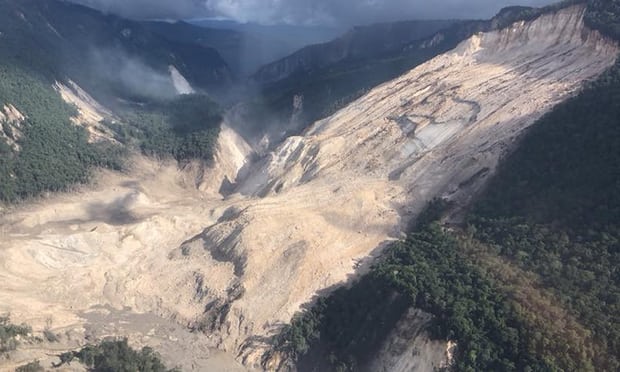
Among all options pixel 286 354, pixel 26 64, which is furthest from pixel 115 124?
pixel 286 354

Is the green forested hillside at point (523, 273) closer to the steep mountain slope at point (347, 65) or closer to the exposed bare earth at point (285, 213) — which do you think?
the exposed bare earth at point (285, 213)

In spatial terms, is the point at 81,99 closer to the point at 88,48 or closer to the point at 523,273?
the point at 88,48

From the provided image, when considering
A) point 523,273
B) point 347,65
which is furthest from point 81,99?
point 523,273

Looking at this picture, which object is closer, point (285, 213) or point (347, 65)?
point (285, 213)

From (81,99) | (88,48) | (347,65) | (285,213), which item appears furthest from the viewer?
(347,65)

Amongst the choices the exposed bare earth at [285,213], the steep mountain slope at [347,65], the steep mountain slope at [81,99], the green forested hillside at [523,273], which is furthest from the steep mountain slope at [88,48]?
the green forested hillside at [523,273]

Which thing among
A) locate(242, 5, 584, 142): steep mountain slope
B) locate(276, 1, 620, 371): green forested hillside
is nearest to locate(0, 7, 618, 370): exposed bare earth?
→ locate(276, 1, 620, 371): green forested hillside
